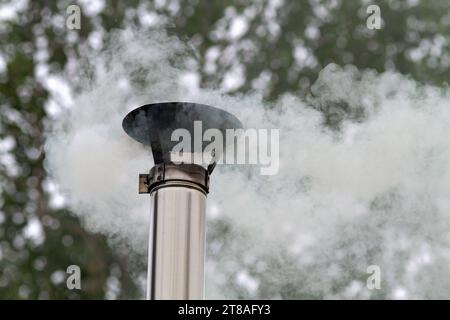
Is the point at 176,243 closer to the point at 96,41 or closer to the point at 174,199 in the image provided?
the point at 174,199

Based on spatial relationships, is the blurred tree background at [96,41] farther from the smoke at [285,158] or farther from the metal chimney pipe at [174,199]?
the metal chimney pipe at [174,199]

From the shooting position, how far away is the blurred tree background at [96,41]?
5.70 m

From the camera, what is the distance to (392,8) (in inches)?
237

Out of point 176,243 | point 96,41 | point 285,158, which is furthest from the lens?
point 96,41

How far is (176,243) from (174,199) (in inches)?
4.6

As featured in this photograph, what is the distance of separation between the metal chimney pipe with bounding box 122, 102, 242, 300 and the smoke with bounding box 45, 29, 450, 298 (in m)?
0.54

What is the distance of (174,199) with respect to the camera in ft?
7.13

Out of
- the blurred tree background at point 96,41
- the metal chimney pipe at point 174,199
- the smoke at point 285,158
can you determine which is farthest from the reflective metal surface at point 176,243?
the blurred tree background at point 96,41

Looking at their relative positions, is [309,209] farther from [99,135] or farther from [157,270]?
[157,270]

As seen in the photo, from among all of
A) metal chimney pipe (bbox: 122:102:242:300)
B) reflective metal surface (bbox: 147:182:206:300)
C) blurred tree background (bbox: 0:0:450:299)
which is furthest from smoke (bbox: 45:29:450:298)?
blurred tree background (bbox: 0:0:450:299)

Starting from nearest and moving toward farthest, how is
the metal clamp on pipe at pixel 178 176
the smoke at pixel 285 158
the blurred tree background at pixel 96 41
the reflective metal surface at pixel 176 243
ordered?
the reflective metal surface at pixel 176 243, the metal clamp on pipe at pixel 178 176, the smoke at pixel 285 158, the blurred tree background at pixel 96 41

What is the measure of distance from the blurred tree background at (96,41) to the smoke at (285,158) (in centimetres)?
142

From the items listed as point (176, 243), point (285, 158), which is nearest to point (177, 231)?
point (176, 243)
